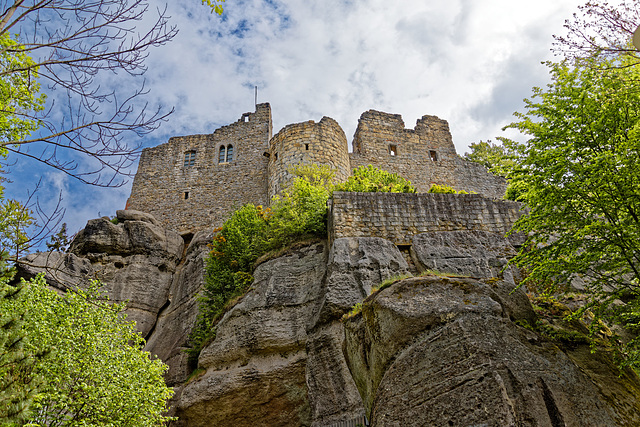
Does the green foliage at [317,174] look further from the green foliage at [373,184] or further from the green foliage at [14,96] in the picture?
the green foliage at [14,96]

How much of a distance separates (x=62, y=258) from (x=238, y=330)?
310 inches

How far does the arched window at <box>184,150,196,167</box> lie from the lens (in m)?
24.4

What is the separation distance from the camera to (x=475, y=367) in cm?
598

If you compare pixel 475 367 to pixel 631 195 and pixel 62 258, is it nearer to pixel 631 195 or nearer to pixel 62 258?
pixel 631 195

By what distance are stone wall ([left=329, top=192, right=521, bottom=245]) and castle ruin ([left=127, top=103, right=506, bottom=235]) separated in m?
7.63

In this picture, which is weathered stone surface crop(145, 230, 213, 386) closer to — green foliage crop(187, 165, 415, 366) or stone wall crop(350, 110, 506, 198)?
green foliage crop(187, 165, 415, 366)

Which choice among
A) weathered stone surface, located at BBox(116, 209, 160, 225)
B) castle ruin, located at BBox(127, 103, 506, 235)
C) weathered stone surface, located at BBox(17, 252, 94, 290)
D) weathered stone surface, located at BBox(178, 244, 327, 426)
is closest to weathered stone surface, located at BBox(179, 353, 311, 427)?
weathered stone surface, located at BBox(178, 244, 327, 426)

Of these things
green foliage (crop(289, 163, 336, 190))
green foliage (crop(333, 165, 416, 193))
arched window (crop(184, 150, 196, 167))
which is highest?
arched window (crop(184, 150, 196, 167))

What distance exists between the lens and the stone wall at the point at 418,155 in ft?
77.3

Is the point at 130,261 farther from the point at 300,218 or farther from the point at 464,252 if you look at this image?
the point at 464,252

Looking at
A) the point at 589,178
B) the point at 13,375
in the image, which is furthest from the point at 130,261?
the point at 589,178

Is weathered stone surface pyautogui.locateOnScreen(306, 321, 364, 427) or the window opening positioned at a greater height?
the window opening

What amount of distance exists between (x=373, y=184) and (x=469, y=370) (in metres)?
9.96

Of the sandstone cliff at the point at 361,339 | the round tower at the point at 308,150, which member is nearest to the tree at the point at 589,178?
the sandstone cliff at the point at 361,339
